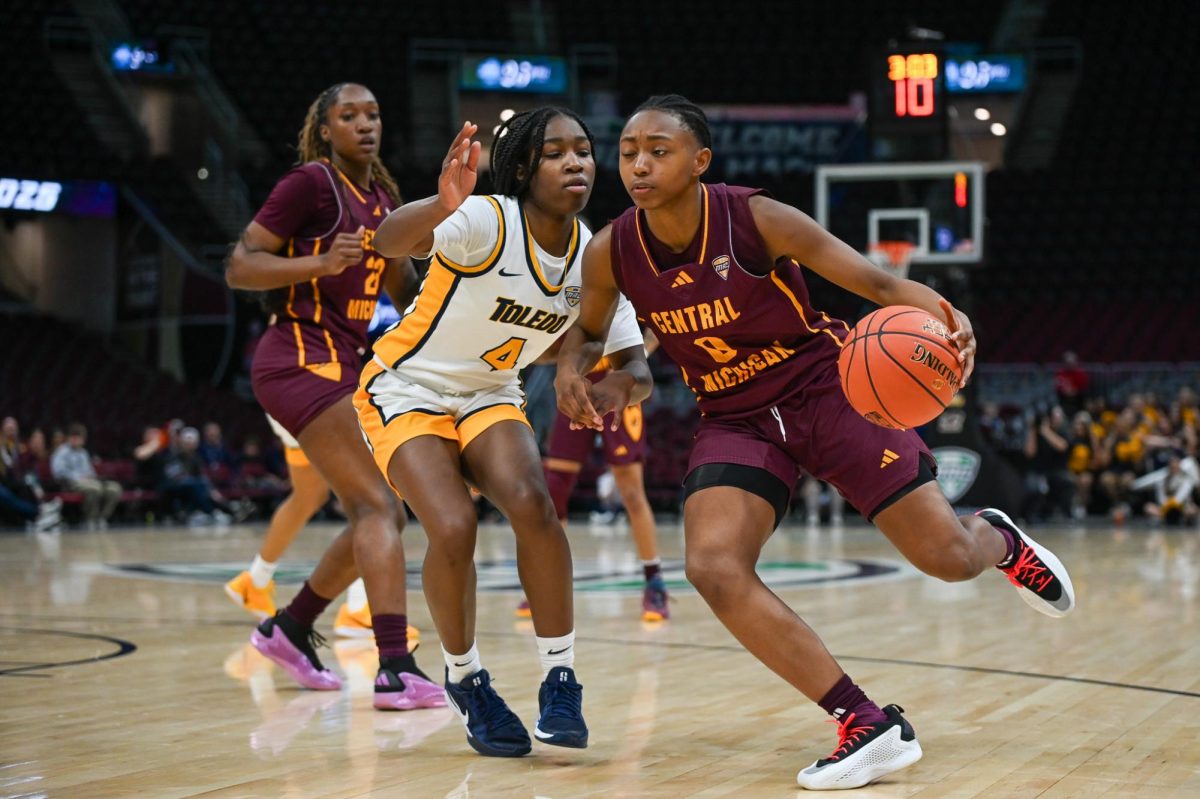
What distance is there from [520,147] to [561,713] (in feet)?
4.99

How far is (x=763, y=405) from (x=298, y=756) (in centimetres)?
148

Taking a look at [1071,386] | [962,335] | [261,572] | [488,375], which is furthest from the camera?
[1071,386]

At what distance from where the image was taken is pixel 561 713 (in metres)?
3.58

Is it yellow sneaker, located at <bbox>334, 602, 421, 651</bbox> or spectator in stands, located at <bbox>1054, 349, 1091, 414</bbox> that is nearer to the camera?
yellow sneaker, located at <bbox>334, 602, 421, 651</bbox>

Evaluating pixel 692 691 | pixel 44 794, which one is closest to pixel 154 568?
pixel 692 691

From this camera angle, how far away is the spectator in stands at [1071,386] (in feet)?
55.7

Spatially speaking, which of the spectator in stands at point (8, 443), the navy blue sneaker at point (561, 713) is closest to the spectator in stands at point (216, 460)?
the spectator in stands at point (8, 443)

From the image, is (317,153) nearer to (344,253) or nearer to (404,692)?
(344,253)

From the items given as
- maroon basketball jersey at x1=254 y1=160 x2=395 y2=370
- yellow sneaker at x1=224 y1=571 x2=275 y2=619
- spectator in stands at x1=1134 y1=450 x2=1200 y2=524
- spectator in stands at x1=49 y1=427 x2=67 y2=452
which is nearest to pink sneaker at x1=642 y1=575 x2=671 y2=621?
yellow sneaker at x1=224 y1=571 x2=275 y2=619

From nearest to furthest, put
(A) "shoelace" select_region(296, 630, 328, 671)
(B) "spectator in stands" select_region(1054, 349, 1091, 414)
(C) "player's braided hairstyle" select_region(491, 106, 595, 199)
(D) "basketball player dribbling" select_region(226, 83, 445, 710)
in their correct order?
(C) "player's braided hairstyle" select_region(491, 106, 595, 199)
(D) "basketball player dribbling" select_region(226, 83, 445, 710)
(A) "shoelace" select_region(296, 630, 328, 671)
(B) "spectator in stands" select_region(1054, 349, 1091, 414)

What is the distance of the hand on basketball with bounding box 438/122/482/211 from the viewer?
3.49 m

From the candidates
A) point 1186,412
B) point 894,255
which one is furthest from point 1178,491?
point 894,255

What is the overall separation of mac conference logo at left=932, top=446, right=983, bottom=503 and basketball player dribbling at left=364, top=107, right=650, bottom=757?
10.7 m

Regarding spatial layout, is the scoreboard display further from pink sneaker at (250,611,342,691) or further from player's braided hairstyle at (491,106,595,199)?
player's braided hairstyle at (491,106,595,199)
